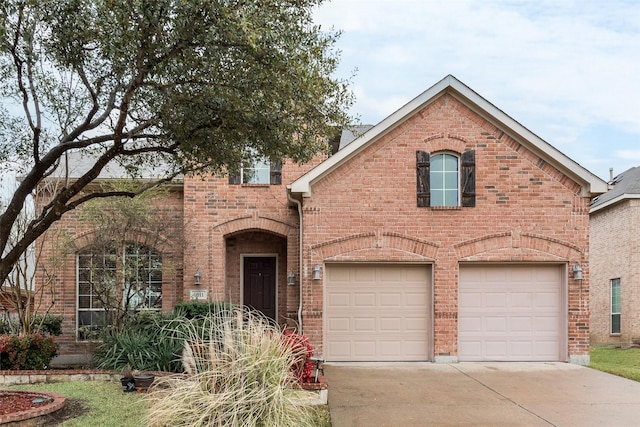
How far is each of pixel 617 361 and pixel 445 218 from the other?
266 inches

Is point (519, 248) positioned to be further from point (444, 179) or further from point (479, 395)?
point (479, 395)

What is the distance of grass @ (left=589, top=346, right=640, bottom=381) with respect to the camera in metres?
11.7

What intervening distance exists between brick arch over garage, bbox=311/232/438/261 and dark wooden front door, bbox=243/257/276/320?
336cm

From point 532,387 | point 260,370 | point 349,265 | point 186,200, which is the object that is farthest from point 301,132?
point 186,200

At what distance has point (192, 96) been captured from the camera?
7.76 m

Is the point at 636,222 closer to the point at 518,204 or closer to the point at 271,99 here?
the point at 518,204

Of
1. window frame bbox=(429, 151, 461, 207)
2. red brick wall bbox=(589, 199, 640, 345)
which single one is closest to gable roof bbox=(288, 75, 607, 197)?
window frame bbox=(429, 151, 461, 207)

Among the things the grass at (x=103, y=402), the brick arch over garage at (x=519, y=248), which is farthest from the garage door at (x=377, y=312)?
the grass at (x=103, y=402)

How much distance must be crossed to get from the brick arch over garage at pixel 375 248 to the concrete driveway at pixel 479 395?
2.29m

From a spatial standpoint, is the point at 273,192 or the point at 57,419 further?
the point at 273,192

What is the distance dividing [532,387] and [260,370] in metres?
5.99

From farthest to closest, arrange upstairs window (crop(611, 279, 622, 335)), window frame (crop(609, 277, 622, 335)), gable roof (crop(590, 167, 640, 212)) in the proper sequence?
1. upstairs window (crop(611, 279, 622, 335))
2. window frame (crop(609, 277, 622, 335))
3. gable roof (crop(590, 167, 640, 212))

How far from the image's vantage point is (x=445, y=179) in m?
12.9

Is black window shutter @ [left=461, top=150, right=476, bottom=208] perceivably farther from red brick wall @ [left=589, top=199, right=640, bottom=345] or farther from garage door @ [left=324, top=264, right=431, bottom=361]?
red brick wall @ [left=589, top=199, right=640, bottom=345]
